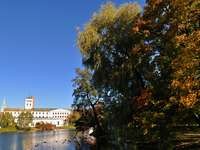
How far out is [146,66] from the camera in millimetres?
26125

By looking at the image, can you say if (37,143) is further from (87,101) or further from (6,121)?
(6,121)

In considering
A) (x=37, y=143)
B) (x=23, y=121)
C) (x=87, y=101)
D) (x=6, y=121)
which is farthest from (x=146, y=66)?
(x=23, y=121)

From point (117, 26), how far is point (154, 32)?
6286mm

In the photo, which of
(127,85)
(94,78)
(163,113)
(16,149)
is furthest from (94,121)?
(163,113)

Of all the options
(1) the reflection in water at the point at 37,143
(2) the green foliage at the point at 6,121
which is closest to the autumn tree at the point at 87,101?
(1) the reflection in water at the point at 37,143

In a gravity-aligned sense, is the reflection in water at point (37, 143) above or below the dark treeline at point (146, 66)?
below

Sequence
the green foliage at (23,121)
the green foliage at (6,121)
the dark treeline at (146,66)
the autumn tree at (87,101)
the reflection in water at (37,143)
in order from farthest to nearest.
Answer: the green foliage at (23,121)
the green foliage at (6,121)
the reflection in water at (37,143)
the autumn tree at (87,101)
the dark treeline at (146,66)

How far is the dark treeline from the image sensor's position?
776 inches

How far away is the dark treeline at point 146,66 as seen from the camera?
1972 centimetres

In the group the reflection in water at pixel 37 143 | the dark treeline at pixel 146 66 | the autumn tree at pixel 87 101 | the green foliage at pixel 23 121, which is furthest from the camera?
the green foliage at pixel 23 121

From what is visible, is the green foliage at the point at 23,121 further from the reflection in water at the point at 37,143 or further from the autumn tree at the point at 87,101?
the autumn tree at the point at 87,101

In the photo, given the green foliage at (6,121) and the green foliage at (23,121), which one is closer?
the green foliage at (6,121)

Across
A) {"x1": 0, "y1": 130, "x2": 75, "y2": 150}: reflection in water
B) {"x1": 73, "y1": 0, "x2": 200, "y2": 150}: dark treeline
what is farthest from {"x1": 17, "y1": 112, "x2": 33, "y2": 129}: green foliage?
{"x1": 73, "y1": 0, "x2": 200, "y2": 150}: dark treeline

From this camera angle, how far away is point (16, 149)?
51.6 m
